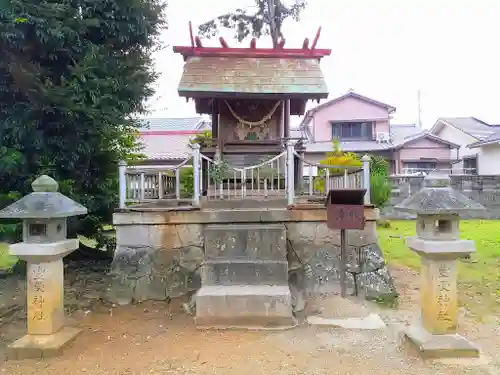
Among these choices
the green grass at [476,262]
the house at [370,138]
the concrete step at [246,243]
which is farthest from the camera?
the house at [370,138]

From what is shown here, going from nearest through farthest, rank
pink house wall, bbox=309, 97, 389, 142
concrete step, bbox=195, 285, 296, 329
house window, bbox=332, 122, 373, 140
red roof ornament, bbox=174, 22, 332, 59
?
1. concrete step, bbox=195, 285, 296, 329
2. red roof ornament, bbox=174, 22, 332, 59
3. pink house wall, bbox=309, 97, 389, 142
4. house window, bbox=332, 122, 373, 140

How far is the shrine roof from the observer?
8.48 meters

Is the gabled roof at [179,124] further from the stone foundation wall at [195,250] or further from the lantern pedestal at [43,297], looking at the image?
the lantern pedestal at [43,297]

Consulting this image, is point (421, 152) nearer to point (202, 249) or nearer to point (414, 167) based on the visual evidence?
point (414, 167)

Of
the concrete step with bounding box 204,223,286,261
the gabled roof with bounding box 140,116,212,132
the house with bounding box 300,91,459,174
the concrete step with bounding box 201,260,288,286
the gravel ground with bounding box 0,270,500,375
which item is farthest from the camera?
the gabled roof with bounding box 140,116,212,132

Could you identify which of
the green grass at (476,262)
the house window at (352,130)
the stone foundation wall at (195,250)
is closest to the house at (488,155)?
the house window at (352,130)

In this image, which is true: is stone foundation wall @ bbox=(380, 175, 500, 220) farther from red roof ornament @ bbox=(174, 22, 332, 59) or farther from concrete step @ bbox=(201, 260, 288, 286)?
concrete step @ bbox=(201, 260, 288, 286)

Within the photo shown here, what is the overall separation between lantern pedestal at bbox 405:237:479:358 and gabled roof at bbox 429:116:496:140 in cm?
2423

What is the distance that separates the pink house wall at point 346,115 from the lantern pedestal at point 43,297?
865 inches

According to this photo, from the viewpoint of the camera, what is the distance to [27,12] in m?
6.48

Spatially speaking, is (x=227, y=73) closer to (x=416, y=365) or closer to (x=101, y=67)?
(x=101, y=67)

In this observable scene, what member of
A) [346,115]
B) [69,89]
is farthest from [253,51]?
[346,115]

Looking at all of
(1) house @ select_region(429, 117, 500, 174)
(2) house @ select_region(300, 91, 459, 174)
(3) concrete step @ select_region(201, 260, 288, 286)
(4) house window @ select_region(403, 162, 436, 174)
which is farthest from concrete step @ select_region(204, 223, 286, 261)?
(1) house @ select_region(429, 117, 500, 174)

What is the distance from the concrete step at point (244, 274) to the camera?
5.94 meters
